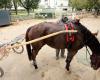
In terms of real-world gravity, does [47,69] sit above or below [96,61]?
below

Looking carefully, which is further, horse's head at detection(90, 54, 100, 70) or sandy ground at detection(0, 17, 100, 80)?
sandy ground at detection(0, 17, 100, 80)

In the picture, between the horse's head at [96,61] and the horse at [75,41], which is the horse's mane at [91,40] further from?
Result: the horse's head at [96,61]

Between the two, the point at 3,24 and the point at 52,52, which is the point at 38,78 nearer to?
the point at 52,52

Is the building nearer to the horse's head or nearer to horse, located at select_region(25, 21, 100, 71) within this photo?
horse, located at select_region(25, 21, 100, 71)

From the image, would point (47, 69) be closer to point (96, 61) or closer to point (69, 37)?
point (69, 37)

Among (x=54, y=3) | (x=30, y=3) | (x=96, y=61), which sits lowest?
(x=54, y=3)

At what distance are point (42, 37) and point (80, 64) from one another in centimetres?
Result: 206

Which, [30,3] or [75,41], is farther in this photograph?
[30,3]

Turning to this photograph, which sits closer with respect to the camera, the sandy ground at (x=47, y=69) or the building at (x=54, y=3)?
the sandy ground at (x=47, y=69)

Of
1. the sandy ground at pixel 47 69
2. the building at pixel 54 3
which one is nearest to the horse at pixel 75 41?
the sandy ground at pixel 47 69

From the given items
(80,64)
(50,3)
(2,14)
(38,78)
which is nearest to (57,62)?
(80,64)

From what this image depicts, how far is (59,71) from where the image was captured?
21.6 feet

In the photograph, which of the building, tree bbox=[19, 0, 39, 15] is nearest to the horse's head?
tree bbox=[19, 0, 39, 15]

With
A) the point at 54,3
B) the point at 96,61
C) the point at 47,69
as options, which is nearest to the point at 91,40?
the point at 96,61
